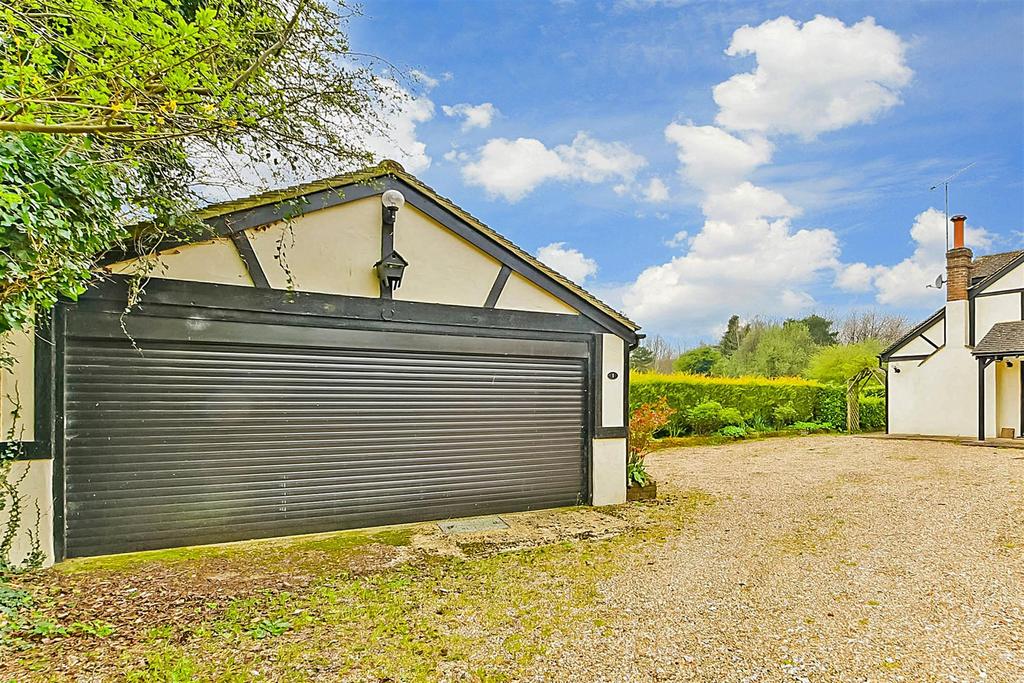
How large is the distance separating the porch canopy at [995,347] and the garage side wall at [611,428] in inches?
→ 508

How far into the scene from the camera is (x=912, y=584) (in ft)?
15.2

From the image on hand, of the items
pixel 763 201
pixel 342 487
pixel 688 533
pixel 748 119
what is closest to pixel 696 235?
pixel 763 201

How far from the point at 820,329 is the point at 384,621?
35627 millimetres

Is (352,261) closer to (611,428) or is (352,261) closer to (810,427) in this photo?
(611,428)

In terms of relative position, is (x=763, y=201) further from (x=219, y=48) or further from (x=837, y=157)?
(x=219, y=48)

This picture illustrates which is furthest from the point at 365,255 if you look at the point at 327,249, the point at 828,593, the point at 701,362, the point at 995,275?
the point at 701,362

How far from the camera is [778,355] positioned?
27.1 metres

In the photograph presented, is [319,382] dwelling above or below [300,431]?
above

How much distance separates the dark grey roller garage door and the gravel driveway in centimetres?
238

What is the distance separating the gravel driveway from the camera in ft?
10.7

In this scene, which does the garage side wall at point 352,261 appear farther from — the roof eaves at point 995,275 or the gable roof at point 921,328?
the gable roof at point 921,328

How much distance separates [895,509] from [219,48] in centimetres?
913

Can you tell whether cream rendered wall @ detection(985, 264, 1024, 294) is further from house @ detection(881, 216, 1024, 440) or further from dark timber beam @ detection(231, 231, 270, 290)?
dark timber beam @ detection(231, 231, 270, 290)

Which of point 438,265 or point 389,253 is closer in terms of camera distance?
point 389,253
